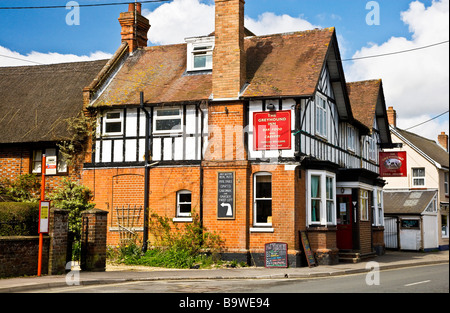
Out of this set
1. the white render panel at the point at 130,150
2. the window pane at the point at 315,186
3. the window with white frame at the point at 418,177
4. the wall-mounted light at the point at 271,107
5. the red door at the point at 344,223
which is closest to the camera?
the wall-mounted light at the point at 271,107

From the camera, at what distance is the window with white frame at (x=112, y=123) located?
77.0ft

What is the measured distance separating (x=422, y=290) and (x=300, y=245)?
894 centimetres

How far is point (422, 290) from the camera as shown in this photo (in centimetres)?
1212

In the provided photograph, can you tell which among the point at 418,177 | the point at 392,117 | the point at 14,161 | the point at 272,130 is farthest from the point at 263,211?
the point at 392,117

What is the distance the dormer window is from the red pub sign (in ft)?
13.6

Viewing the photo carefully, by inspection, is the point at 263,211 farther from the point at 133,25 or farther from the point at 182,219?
the point at 133,25

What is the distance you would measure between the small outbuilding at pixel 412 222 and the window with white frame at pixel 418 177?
145 centimetres

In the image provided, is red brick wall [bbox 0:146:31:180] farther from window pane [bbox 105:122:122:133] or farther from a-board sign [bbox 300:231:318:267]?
a-board sign [bbox 300:231:318:267]

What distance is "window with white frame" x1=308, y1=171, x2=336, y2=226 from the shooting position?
2184 centimetres

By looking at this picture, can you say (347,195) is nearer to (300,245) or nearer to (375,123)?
(300,245)

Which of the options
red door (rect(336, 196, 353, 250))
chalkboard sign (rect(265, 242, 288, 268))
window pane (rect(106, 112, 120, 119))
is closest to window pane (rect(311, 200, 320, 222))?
chalkboard sign (rect(265, 242, 288, 268))

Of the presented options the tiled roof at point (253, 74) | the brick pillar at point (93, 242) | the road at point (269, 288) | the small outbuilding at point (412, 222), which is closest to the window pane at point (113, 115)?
the tiled roof at point (253, 74)

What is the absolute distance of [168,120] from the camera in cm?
2280

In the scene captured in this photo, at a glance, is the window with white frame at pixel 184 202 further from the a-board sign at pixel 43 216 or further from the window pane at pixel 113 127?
the a-board sign at pixel 43 216
